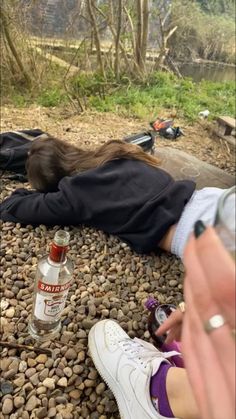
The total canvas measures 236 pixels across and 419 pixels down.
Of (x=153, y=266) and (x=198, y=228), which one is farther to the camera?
(x=153, y=266)

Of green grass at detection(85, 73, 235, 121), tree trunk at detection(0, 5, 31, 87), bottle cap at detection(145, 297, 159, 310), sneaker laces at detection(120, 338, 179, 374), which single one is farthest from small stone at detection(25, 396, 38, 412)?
tree trunk at detection(0, 5, 31, 87)

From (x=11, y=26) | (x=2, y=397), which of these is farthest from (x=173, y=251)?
(x=11, y=26)

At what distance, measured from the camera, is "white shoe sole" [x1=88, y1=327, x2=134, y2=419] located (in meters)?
1.40

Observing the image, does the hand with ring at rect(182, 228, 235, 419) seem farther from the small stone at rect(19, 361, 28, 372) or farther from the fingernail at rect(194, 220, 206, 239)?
the small stone at rect(19, 361, 28, 372)

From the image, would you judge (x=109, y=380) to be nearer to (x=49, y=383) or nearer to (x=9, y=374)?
(x=49, y=383)

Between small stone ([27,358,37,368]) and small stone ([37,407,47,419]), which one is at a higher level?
small stone ([27,358,37,368])

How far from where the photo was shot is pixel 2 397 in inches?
56.5

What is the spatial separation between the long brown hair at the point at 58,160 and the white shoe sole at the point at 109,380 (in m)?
1.16

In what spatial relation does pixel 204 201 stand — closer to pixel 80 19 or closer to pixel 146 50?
pixel 80 19

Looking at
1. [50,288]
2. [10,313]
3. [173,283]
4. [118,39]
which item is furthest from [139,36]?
[50,288]

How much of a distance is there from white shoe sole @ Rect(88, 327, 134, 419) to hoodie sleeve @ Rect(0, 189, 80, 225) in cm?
86

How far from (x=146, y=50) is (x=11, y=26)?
239 cm

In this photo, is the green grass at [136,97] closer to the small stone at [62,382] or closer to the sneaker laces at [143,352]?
the sneaker laces at [143,352]

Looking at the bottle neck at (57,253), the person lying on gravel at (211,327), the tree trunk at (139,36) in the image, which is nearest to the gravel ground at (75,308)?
the bottle neck at (57,253)
